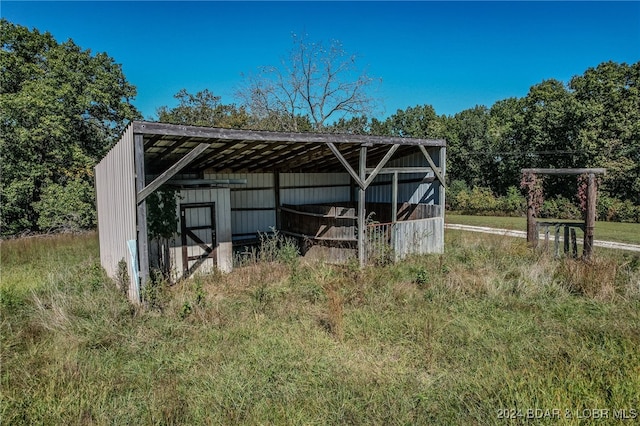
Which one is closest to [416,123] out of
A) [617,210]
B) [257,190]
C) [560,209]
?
[560,209]

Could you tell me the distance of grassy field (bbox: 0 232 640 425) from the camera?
3.41 m

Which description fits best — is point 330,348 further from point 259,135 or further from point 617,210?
point 617,210

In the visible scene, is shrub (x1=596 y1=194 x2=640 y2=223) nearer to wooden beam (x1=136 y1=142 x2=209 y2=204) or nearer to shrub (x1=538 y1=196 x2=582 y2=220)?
shrub (x1=538 y1=196 x2=582 y2=220)

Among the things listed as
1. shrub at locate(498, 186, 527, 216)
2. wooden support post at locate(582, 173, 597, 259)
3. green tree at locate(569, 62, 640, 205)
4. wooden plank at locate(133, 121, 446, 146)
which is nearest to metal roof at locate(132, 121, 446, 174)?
wooden plank at locate(133, 121, 446, 146)

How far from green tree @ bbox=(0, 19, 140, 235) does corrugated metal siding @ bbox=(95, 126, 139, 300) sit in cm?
974

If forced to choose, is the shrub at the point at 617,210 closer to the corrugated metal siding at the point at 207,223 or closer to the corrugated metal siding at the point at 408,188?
the corrugated metal siding at the point at 408,188

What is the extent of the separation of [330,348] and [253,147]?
17.4ft

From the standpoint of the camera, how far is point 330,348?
15.1 feet

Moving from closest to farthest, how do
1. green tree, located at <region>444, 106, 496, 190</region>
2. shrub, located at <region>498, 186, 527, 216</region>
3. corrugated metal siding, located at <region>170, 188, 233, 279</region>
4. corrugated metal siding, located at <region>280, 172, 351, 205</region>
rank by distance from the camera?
corrugated metal siding, located at <region>170, 188, 233, 279</region> < corrugated metal siding, located at <region>280, 172, 351, 205</region> < shrub, located at <region>498, 186, 527, 216</region> < green tree, located at <region>444, 106, 496, 190</region>

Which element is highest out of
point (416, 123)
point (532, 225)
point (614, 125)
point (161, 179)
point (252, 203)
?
point (416, 123)

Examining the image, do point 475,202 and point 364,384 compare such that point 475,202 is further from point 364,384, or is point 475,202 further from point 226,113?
point 364,384

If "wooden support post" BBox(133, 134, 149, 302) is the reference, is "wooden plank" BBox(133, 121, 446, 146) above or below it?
above

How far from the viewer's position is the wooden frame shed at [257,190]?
6254 mm

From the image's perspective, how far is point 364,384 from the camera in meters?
3.80
